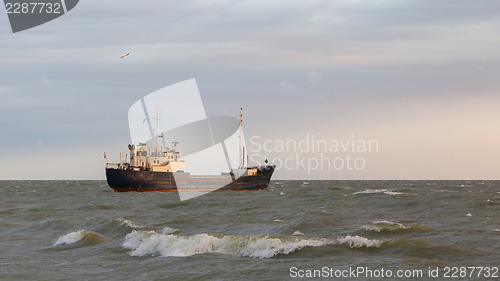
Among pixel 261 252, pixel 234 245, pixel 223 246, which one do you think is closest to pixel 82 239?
pixel 223 246

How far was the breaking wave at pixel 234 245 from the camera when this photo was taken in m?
Result: 21.7

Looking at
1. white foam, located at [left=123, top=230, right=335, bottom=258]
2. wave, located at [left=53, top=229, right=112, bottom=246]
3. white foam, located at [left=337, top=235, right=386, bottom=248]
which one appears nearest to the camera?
white foam, located at [left=123, top=230, right=335, bottom=258]

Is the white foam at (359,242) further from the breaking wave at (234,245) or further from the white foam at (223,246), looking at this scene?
the white foam at (223,246)

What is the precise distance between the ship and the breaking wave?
225ft

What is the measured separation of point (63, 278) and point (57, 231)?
51.5ft

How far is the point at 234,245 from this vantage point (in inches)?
895

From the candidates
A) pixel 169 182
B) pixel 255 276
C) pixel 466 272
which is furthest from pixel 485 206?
pixel 169 182

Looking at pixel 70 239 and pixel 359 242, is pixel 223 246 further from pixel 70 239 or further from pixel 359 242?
pixel 70 239

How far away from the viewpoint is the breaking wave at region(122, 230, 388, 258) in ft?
71.1

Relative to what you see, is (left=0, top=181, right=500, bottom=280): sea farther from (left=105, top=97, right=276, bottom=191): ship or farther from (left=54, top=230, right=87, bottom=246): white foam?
(left=105, top=97, right=276, bottom=191): ship

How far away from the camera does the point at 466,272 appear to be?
17094mm

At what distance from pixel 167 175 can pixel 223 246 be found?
2831 inches

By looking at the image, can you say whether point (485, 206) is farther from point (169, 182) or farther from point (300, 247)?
point (169, 182)

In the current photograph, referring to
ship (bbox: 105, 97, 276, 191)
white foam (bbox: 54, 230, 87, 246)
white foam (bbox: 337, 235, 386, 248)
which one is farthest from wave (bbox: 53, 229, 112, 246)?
ship (bbox: 105, 97, 276, 191)
